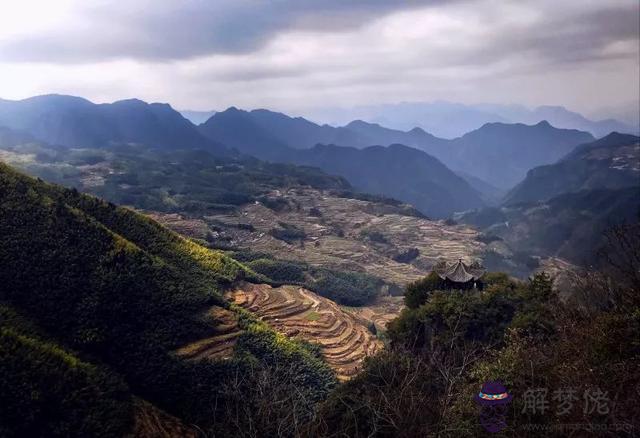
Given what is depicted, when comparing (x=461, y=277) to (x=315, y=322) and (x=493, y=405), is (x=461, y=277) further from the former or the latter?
(x=493, y=405)

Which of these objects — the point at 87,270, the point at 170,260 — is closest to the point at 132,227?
the point at 170,260

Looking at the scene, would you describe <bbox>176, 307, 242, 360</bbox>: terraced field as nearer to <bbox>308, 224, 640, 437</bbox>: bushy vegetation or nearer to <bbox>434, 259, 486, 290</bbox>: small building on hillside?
<bbox>308, 224, 640, 437</bbox>: bushy vegetation

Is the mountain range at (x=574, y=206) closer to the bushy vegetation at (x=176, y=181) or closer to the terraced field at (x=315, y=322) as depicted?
the terraced field at (x=315, y=322)

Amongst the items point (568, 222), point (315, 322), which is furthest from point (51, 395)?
point (568, 222)

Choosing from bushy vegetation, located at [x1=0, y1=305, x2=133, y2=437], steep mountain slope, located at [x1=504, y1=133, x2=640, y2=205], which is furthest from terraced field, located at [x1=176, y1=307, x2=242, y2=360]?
steep mountain slope, located at [x1=504, y1=133, x2=640, y2=205]

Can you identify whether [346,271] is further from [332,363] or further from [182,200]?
[182,200]

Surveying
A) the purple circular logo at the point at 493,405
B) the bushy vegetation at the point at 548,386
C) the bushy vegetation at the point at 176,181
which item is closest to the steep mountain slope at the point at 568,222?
the bushy vegetation at the point at 176,181
